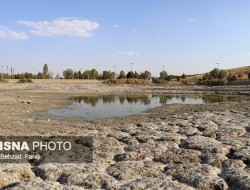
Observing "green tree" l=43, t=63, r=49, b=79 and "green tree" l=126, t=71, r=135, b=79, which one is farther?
"green tree" l=43, t=63, r=49, b=79

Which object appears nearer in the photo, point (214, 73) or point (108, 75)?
point (214, 73)

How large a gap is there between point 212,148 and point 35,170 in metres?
6.37

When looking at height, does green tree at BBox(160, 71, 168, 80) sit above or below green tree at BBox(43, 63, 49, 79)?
below

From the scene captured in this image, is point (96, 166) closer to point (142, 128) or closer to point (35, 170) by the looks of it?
point (35, 170)

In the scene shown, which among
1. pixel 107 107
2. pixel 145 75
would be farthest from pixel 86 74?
pixel 107 107

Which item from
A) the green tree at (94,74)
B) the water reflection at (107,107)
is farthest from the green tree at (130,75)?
the water reflection at (107,107)

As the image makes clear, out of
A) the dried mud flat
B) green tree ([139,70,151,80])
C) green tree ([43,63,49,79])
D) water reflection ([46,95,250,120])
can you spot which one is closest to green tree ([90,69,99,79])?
green tree ([43,63,49,79])

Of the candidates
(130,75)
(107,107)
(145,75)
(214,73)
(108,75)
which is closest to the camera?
(107,107)

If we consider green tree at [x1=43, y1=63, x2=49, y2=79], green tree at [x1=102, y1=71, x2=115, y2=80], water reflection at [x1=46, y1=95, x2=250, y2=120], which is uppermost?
green tree at [x1=43, y1=63, x2=49, y2=79]

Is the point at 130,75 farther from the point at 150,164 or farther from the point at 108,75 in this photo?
the point at 150,164

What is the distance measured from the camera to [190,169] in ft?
33.8

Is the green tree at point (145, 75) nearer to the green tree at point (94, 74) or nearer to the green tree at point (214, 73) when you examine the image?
the green tree at point (214, 73)

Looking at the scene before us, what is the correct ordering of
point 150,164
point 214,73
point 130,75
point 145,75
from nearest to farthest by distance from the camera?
point 150,164, point 214,73, point 145,75, point 130,75

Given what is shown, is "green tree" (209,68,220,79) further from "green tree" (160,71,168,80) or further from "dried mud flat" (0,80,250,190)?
"dried mud flat" (0,80,250,190)
